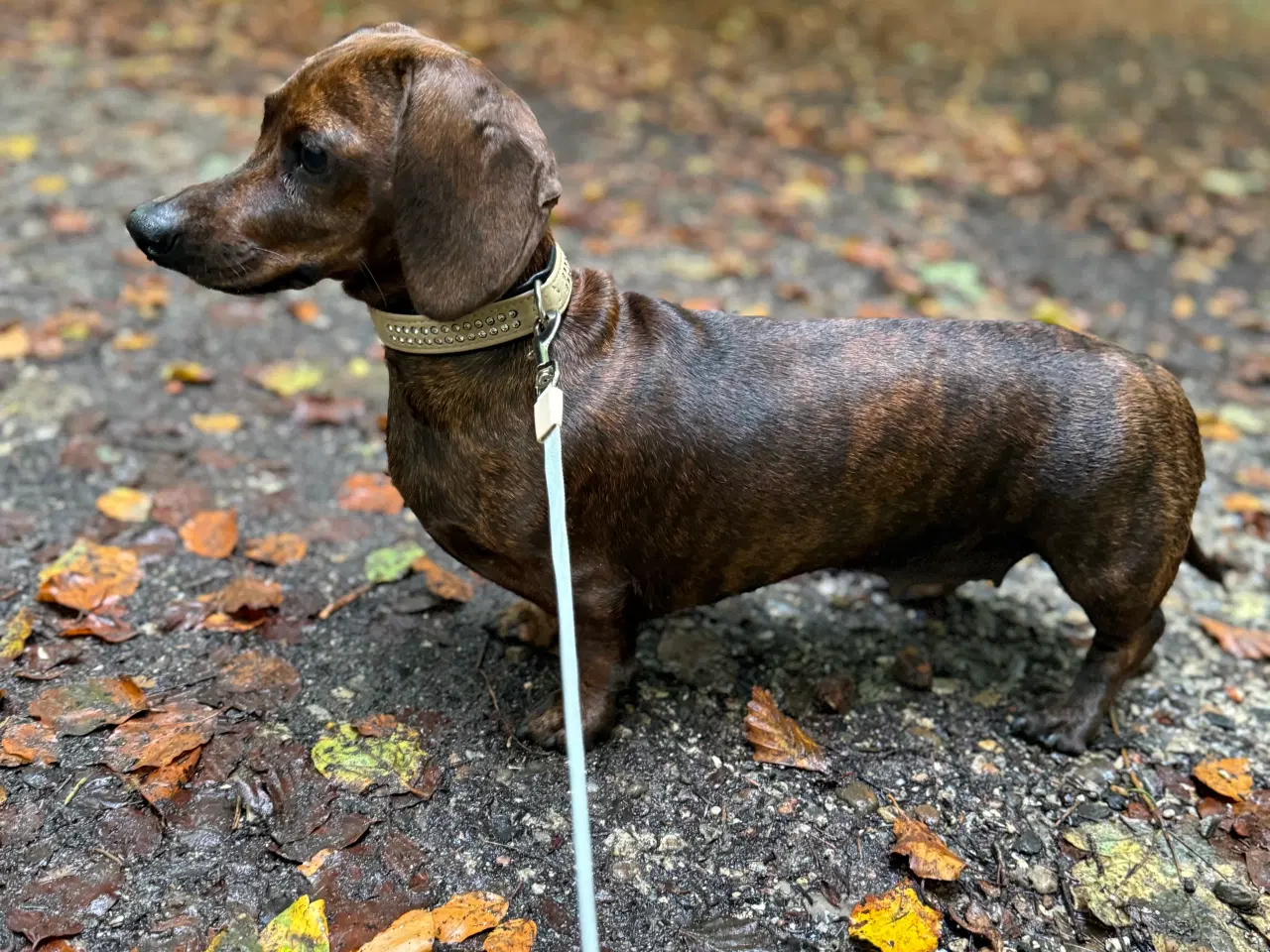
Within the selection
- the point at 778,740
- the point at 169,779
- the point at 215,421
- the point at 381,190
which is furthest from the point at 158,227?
the point at 778,740

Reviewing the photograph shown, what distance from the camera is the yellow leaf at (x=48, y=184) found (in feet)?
20.1

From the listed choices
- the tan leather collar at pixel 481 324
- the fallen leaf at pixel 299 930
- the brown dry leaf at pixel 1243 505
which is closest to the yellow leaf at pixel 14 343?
the tan leather collar at pixel 481 324

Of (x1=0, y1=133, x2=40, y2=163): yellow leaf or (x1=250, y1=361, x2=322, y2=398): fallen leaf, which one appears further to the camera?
(x1=0, y1=133, x2=40, y2=163): yellow leaf

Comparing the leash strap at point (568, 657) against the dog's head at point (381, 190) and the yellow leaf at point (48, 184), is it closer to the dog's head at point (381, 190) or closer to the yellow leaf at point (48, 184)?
the dog's head at point (381, 190)

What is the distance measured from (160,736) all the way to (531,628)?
3.83ft

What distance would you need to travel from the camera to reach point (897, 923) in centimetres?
255

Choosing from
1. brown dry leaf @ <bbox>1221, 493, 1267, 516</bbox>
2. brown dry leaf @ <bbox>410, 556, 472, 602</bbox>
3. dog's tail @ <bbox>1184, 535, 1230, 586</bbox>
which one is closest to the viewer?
dog's tail @ <bbox>1184, 535, 1230, 586</bbox>

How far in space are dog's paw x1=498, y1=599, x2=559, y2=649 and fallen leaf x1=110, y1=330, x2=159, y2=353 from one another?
8.52ft

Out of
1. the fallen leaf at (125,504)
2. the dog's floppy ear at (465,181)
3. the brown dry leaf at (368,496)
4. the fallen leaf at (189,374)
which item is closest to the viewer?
the dog's floppy ear at (465,181)

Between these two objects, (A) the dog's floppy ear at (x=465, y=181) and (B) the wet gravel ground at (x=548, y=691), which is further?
(B) the wet gravel ground at (x=548, y=691)

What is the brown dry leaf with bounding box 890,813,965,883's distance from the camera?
8.82 feet

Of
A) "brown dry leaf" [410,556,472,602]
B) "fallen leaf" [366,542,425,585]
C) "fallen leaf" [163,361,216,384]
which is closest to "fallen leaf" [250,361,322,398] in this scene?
"fallen leaf" [163,361,216,384]

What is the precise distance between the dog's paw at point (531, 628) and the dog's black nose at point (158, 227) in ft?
5.14

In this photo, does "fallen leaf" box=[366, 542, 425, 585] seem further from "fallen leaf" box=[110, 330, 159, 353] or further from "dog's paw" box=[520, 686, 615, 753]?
"fallen leaf" box=[110, 330, 159, 353]
